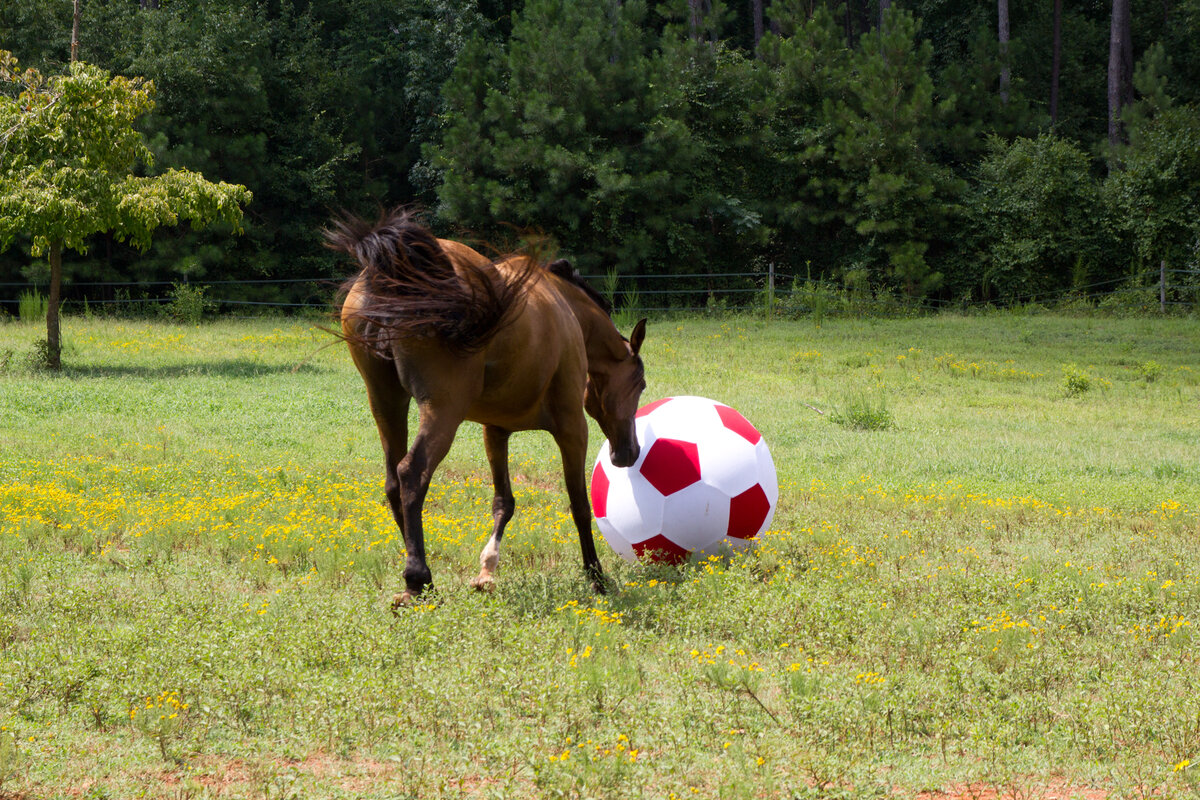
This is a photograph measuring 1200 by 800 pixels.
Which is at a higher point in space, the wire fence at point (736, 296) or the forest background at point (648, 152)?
the forest background at point (648, 152)

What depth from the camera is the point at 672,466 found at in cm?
681

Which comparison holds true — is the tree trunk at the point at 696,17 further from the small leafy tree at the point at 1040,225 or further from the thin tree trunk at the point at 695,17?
the small leafy tree at the point at 1040,225

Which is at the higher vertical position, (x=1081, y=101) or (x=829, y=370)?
(x=1081, y=101)

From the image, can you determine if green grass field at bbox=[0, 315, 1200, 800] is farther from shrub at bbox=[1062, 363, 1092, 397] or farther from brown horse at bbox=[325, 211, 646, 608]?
shrub at bbox=[1062, 363, 1092, 397]

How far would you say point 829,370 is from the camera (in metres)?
18.7

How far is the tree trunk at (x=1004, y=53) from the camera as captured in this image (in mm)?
35719

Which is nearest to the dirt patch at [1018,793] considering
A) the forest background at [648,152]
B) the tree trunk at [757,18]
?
the forest background at [648,152]

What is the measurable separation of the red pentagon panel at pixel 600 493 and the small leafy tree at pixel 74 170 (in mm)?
12799

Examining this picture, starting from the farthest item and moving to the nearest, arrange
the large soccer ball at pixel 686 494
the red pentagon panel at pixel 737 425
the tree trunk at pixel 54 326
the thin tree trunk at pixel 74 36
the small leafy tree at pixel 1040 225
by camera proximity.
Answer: the small leafy tree at pixel 1040 225 < the tree trunk at pixel 54 326 < the thin tree trunk at pixel 74 36 < the red pentagon panel at pixel 737 425 < the large soccer ball at pixel 686 494

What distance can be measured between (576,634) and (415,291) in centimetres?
188

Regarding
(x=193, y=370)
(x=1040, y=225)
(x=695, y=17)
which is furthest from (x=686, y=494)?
(x=695, y=17)

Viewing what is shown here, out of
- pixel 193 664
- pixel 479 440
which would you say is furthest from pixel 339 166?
pixel 193 664

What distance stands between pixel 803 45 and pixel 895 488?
1055 inches

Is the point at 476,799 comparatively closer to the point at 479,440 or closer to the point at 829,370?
the point at 479,440
